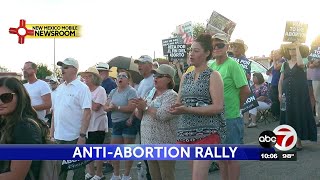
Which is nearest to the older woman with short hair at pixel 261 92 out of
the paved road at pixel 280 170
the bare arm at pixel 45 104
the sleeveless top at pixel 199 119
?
the paved road at pixel 280 170

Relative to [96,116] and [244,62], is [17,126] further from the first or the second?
[244,62]

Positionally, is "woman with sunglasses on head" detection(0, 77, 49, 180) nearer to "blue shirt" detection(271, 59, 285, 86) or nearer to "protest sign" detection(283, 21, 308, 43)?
"protest sign" detection(283, 21, 308, 43)

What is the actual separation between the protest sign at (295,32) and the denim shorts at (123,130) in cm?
360

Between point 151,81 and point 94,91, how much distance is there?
924 mm

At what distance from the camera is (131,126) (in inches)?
289

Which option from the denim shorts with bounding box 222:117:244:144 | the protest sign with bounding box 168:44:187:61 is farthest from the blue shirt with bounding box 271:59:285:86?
the denim shorts with bounding box 222:117:244:144

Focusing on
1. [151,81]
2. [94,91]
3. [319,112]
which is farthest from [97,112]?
[319,112]

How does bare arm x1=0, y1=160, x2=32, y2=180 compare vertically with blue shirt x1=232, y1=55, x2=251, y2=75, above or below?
below

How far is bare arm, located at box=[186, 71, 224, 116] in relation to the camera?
4.48 m

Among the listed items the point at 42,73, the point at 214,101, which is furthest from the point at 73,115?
the point at 42,73

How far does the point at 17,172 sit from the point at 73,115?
3245mm

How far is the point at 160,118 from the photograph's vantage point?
5.59 metres

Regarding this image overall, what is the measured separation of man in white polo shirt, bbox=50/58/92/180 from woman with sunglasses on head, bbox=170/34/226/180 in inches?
73.3

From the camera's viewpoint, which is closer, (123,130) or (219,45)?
(219,45)
